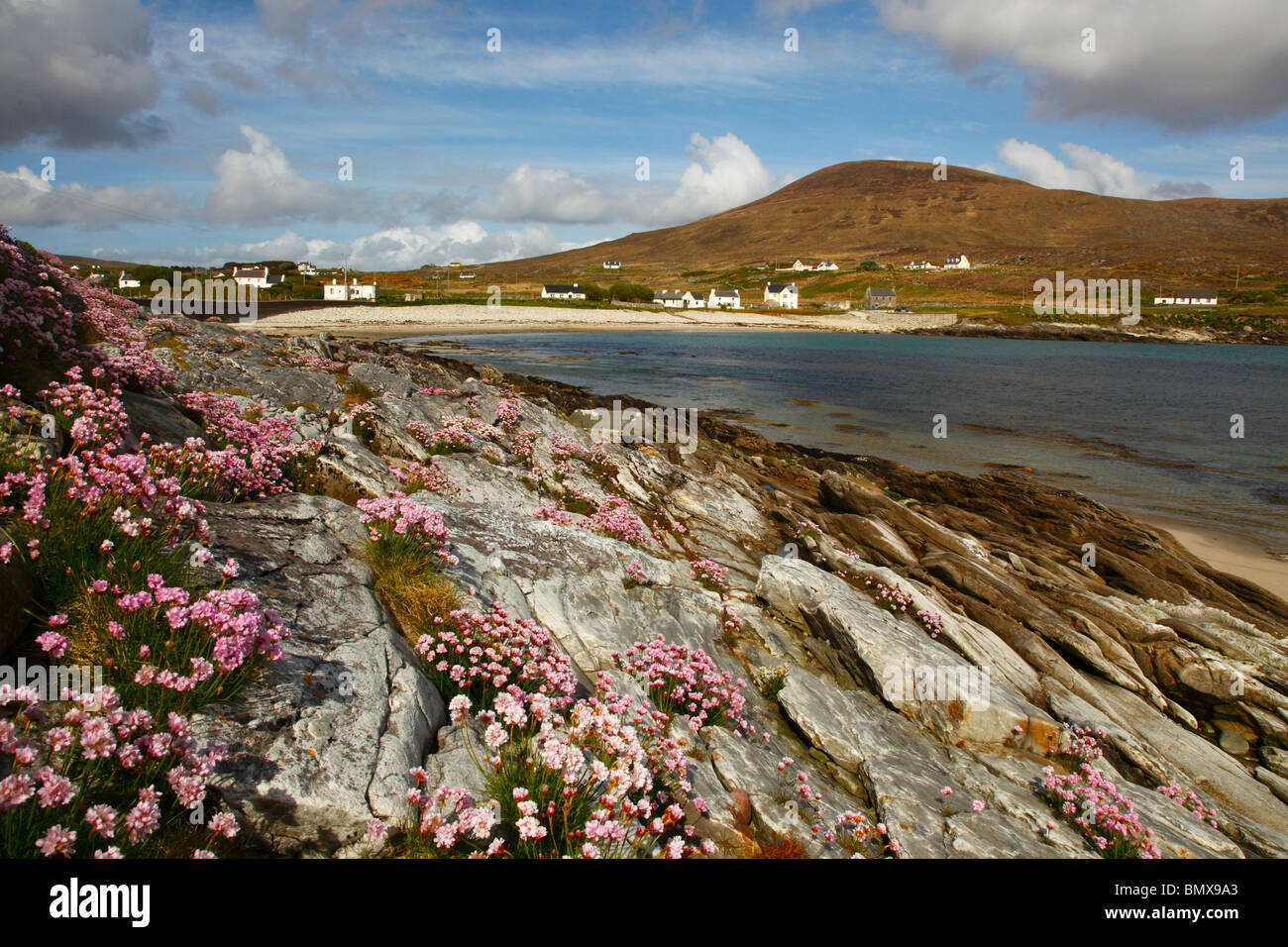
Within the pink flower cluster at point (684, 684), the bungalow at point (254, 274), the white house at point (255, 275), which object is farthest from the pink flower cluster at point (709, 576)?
the bungalow at point (254, 274)

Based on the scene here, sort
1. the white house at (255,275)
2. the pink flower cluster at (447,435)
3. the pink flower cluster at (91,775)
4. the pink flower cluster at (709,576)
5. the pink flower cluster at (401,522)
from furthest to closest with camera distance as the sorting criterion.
A: 1. the white house at (255,275)
2. the pink flower cluster at (447,435)
3. the pink flower cluster at (709,576)
4. the pink flower cluster at (401,522)
5. the pink flower cluster at (91,775)

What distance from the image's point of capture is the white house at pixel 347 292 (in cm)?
13350

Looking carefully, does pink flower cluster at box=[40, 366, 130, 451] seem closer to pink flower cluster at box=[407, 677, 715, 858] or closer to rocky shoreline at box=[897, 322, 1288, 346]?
pink flower cluster at box=[407, 677, 715, 858]

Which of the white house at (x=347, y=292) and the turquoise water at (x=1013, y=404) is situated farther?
the white house at (x=347, y=292)

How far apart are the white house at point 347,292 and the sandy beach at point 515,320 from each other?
69.6ft

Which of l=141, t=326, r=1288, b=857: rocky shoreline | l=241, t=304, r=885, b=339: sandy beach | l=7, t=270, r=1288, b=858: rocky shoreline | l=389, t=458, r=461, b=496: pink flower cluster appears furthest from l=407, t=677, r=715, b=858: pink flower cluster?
l=241, t=304, r=885, b=339: sandy beach

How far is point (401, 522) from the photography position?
7.67 m

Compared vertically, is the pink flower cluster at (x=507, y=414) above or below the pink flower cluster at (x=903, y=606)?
above

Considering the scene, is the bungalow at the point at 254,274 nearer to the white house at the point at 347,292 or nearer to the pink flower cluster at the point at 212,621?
the white house at the point at 347,292

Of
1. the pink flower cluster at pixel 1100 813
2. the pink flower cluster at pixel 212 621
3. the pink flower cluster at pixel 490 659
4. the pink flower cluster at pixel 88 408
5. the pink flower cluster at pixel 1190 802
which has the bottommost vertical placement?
the pink flower cluster at pixel 1190 802

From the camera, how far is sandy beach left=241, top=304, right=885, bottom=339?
9112 cm

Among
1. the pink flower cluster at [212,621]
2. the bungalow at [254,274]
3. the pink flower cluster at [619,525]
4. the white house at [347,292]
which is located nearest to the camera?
the pink flower cluster at [212,621]
